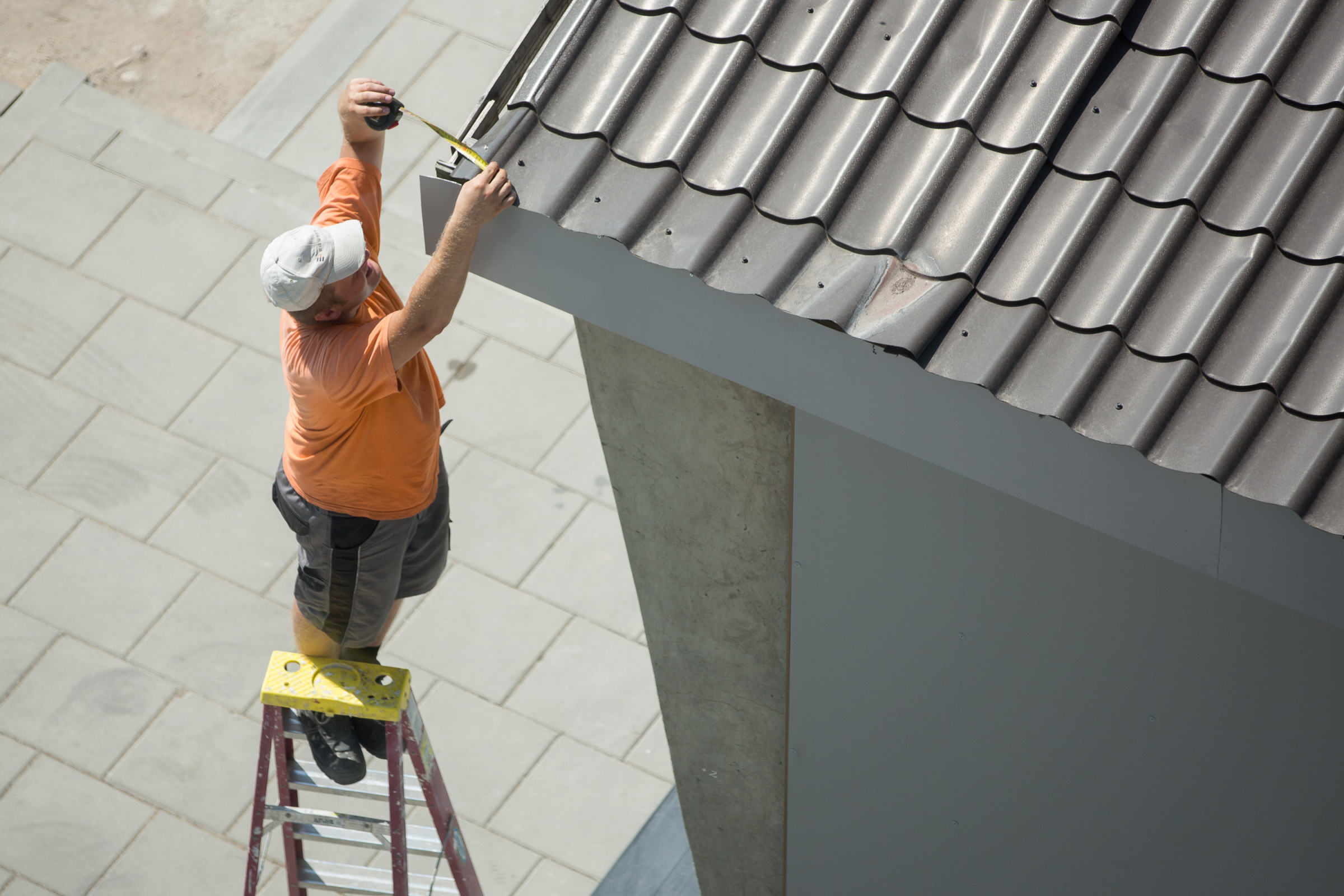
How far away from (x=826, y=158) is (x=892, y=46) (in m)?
0.34

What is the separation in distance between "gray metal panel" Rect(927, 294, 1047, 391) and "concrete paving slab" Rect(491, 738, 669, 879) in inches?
169

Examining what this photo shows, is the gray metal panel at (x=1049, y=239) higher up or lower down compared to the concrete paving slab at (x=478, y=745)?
higher up

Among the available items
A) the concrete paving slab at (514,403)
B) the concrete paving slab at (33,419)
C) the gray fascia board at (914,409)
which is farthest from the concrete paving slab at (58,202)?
the gray fascia board at (914,409)

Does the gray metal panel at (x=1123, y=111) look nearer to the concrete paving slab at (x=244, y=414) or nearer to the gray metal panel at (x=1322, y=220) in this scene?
the gray metal panel at (x=1322, y=220)

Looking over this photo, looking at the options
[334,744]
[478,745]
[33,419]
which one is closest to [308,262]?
[334,744]

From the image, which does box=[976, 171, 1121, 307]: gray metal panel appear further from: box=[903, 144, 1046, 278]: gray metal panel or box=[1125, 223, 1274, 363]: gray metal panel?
box=[1125, 223, 1274, 363]: gray metal panel

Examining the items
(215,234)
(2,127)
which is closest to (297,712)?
(215,234)

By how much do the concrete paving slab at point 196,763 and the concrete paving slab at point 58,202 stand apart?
343 cm

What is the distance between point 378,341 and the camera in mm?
3887

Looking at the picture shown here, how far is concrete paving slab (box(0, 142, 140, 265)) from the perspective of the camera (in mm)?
8797

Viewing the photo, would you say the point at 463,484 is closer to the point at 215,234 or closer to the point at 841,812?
the point at 215,234

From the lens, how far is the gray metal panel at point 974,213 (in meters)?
2.98

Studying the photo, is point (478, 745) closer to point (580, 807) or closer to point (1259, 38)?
point (580, 807)

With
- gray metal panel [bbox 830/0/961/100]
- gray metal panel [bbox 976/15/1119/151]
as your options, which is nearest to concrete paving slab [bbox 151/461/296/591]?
gray metal panel [bbox 830/0/961/100]
